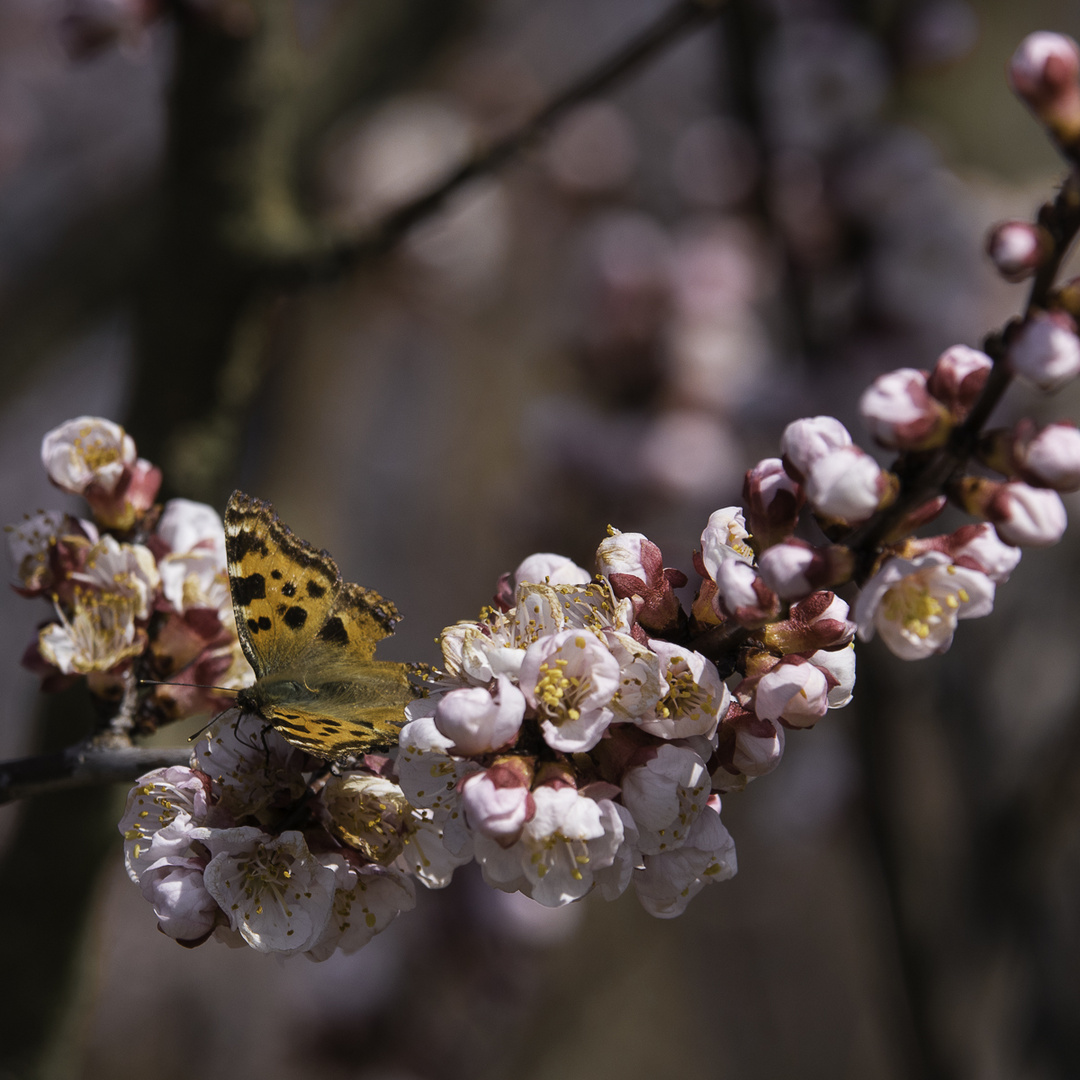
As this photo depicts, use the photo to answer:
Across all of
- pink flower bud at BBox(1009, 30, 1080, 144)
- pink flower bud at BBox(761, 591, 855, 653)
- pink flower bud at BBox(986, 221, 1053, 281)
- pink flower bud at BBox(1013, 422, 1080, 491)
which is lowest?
pink flower bud at BBox(761, 591, 855, 653)

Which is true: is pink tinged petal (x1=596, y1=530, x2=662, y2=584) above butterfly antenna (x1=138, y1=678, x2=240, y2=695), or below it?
above

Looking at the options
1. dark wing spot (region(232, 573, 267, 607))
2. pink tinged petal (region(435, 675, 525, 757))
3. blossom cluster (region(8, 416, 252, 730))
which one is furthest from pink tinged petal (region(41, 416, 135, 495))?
pink tinged petal (region(435, 675, 525, 757))

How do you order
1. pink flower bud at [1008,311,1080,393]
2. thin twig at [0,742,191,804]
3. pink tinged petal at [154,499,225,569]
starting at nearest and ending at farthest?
pink flower bud at [1008,311,1080,393] < thin twig at [0,742,191,804] < pink tinged petal at [154,499,225,569]

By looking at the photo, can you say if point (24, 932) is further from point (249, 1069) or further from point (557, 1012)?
point (249, 1069)

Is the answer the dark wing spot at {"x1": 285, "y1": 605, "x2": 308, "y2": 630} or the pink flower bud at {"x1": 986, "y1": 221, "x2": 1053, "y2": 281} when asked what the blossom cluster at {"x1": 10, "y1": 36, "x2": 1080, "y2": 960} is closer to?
the pink flower bud at {"x1": 986, "y1": 221, "x2": 1053, "y2": 281}

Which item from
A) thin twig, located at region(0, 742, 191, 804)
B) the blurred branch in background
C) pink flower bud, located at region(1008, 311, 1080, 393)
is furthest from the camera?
the blurred branch in background

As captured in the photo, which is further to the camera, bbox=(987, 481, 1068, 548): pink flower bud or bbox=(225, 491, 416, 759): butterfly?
bbox=(225, 491, 416, 759): butterfly

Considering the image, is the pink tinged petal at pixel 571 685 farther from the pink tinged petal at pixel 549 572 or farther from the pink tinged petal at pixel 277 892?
the pink tinged petal at pixel 277 892
